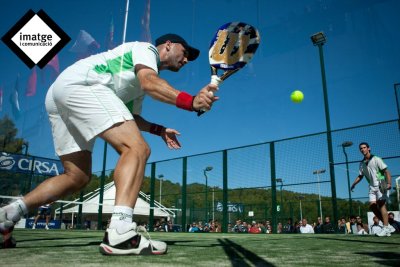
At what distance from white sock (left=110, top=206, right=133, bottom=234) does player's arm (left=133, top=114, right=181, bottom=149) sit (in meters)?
1.17

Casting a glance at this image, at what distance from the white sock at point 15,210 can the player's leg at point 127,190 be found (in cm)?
98

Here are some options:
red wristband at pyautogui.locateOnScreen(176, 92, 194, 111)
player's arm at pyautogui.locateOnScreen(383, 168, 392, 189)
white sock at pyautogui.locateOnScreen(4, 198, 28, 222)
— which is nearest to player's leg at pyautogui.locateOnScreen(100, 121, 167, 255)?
red wristband at pyautogui.locateOnScreen(176, 92, 194, 111)

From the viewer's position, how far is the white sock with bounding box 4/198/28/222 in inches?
110

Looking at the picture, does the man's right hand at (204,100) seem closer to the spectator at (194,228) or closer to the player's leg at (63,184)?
the player's leg at (63,184)

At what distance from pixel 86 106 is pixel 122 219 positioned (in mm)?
898

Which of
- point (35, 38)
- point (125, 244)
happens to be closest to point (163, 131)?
point (125, 244)

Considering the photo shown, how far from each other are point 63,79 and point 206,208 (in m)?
14.3

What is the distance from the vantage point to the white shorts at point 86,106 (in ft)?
8.38

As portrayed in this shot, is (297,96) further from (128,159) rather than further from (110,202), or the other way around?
(110,202)

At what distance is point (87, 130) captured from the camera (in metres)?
2.61

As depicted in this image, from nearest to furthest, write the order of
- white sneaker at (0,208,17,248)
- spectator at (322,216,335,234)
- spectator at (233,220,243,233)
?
1. white sneaker at (0,208,17,248)
2. spectator at (322,216,335,234)
3. spectator at (233,220,243,233)

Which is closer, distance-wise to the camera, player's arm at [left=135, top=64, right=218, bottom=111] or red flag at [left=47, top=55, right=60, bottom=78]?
player's arm at [left=135, top=64, right=218, bottom=111]

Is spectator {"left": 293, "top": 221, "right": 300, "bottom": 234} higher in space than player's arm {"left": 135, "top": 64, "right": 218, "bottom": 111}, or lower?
lower

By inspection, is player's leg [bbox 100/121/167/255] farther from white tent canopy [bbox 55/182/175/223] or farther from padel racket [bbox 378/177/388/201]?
white tent canopy [bbox 55/182/175/223]
